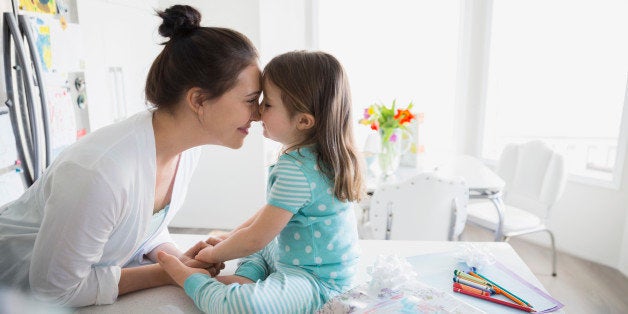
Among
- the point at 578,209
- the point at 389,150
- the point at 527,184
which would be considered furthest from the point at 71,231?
the point at 578,209

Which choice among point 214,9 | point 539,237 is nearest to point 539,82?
point 539,237

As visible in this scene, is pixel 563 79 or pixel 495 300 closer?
pixel 495 300

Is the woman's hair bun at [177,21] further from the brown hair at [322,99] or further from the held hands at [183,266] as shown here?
the held hands at [183,266]

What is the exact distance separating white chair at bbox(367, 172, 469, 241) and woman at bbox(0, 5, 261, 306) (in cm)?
89

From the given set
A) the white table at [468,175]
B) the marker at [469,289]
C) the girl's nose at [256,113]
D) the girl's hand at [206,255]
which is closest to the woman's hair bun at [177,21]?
the girl's nose at [256,113]

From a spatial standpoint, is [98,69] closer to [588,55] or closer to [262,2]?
[262,2]

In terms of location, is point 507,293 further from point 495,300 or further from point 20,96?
point 20,96

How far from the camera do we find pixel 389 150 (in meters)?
2.45

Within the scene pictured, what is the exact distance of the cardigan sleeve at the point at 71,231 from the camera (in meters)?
0.97

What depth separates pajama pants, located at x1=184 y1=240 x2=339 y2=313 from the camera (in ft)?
3.34

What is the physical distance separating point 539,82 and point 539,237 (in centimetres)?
123

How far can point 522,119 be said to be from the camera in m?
Answer: 3.53

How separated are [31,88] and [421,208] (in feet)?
5.71

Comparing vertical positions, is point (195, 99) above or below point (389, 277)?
above
